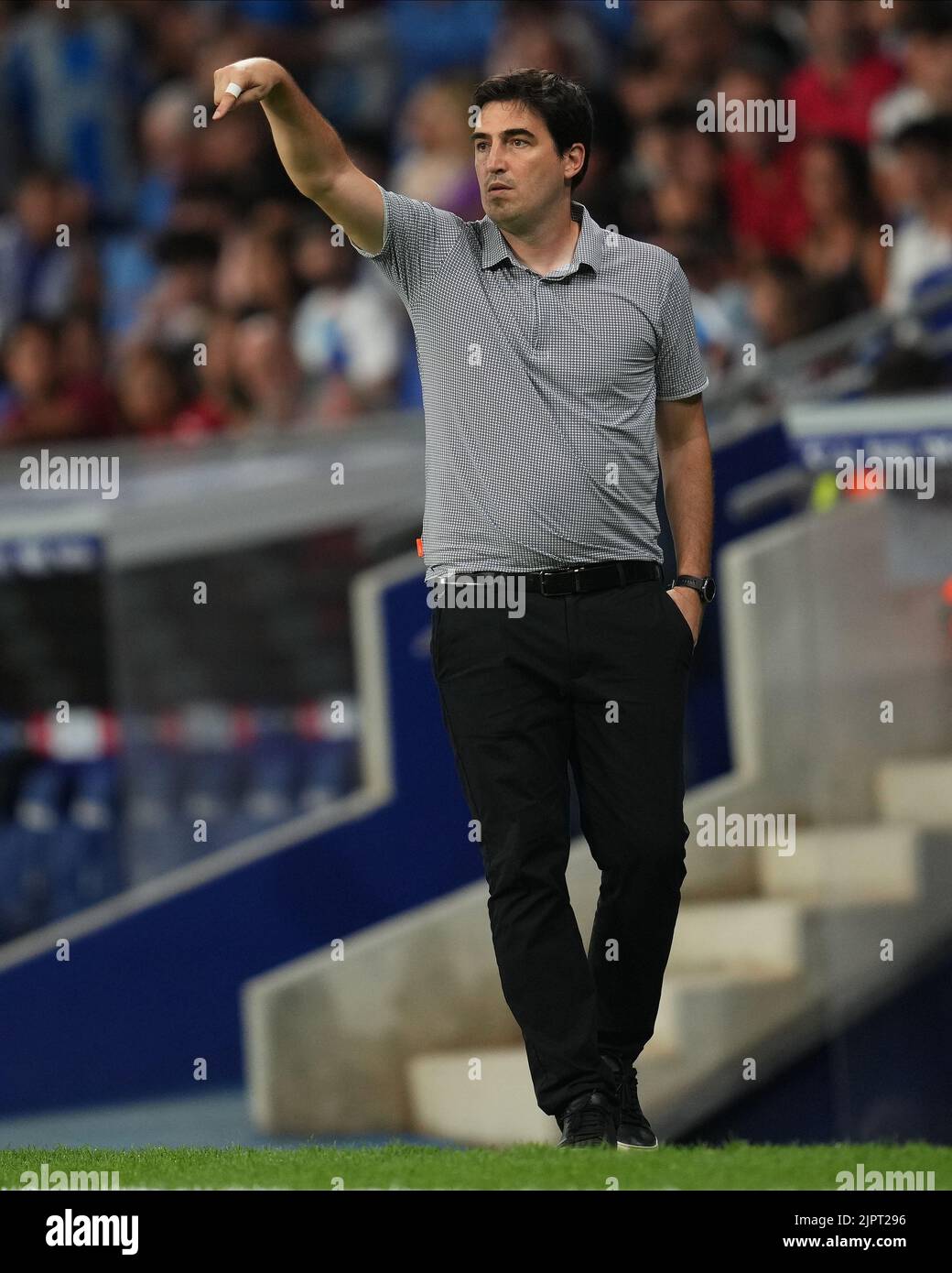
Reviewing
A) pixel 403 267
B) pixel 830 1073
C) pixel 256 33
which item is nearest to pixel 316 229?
pixel 256 33

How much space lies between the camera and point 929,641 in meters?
6.70

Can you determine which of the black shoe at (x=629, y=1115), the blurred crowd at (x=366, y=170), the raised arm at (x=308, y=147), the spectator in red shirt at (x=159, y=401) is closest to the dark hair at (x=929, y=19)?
the blurred crowd at (x=366, y=170)

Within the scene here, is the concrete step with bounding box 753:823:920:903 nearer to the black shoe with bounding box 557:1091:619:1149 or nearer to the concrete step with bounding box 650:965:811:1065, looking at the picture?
the concrete step with bounding box 650:965:811:1065

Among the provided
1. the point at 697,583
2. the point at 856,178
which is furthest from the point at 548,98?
the point at 856,178

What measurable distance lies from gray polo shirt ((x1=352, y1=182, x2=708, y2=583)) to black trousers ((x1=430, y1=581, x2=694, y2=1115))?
0.12m

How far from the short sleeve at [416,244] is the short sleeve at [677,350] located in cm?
41

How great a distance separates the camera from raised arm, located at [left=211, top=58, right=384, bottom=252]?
3.43 metres

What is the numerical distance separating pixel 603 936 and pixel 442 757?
12.1 feet

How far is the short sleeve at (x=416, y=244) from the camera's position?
12.6 ft

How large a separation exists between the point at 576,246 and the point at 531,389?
0.30 m

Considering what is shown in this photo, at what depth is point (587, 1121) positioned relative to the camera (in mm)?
3736

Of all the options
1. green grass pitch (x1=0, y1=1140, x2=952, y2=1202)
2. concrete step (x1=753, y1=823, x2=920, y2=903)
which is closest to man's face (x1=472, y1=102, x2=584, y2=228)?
green grass pitch (x1=0, y1=1140, x2=952, y2=1202)

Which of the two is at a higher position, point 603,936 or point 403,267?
point 403,267
